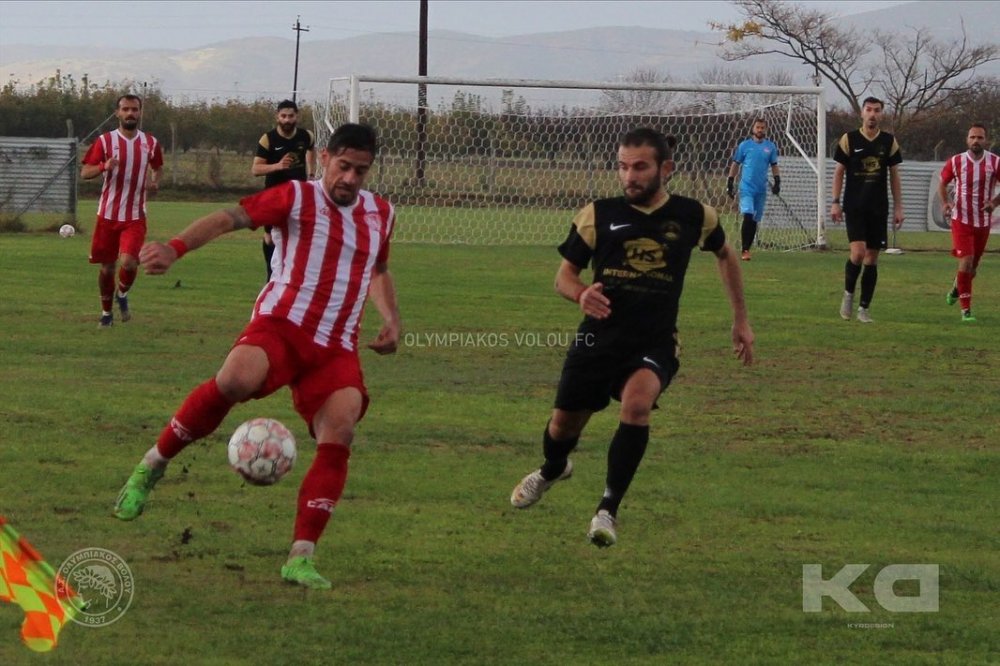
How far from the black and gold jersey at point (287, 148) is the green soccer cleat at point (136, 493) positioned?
958cm

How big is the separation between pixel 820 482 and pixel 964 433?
2025 mm

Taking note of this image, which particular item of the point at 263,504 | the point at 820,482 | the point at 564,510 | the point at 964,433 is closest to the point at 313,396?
the point at 263,504

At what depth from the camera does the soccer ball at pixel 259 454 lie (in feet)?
20.2

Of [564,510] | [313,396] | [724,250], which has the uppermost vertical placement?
[724,250]

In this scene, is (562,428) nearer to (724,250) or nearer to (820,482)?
(724,250)

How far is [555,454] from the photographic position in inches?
288

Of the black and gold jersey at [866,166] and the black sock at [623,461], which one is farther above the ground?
the black and gold jersey at [866,166]

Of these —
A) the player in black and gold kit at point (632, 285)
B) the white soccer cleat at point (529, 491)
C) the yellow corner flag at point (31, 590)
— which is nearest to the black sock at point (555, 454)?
the white soccer cleat at point (529, 491)

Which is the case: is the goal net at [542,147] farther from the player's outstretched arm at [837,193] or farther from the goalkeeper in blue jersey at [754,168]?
the player's outstretched arm at [837,193]

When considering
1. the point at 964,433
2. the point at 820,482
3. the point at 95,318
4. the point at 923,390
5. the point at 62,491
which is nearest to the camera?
the point at 62,491

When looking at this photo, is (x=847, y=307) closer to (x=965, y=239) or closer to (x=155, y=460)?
(x=965, y=239)

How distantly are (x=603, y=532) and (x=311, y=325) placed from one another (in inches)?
58.5

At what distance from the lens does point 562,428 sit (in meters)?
7.19

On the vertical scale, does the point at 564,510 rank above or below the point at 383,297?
below
